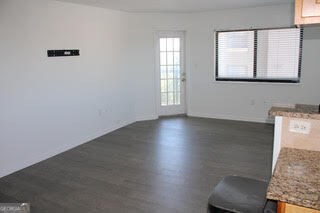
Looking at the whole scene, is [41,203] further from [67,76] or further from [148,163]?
[67,76]

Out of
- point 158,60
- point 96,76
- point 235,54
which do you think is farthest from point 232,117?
point 96,76

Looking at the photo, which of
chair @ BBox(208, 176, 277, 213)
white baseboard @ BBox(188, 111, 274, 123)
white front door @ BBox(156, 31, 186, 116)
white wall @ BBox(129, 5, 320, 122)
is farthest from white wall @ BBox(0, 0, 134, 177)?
chair @ BBox(208, 176, 277, 213)

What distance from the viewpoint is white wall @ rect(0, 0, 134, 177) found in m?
3.86

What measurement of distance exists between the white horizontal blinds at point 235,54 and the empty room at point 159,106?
0.02m

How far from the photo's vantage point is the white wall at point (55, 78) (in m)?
3.86

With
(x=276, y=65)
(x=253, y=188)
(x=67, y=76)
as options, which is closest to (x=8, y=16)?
(x=67, y=76)

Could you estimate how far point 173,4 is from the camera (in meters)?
5.31

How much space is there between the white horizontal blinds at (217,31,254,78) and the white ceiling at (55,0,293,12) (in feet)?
2.18

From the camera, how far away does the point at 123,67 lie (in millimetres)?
6176

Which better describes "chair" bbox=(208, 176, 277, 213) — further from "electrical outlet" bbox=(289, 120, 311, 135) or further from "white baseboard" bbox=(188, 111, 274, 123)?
"white baseboard" bbox=(188, 111, 274, 123)

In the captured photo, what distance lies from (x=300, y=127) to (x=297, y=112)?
10 cm

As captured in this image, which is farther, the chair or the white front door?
the white front door

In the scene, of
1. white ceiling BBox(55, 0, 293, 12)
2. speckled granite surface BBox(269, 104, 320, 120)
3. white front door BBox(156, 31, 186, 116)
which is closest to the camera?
speckled granite surface BBox(269, 104, 320, 120)

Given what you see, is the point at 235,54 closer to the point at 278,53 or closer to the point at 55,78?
the point at 278,53
